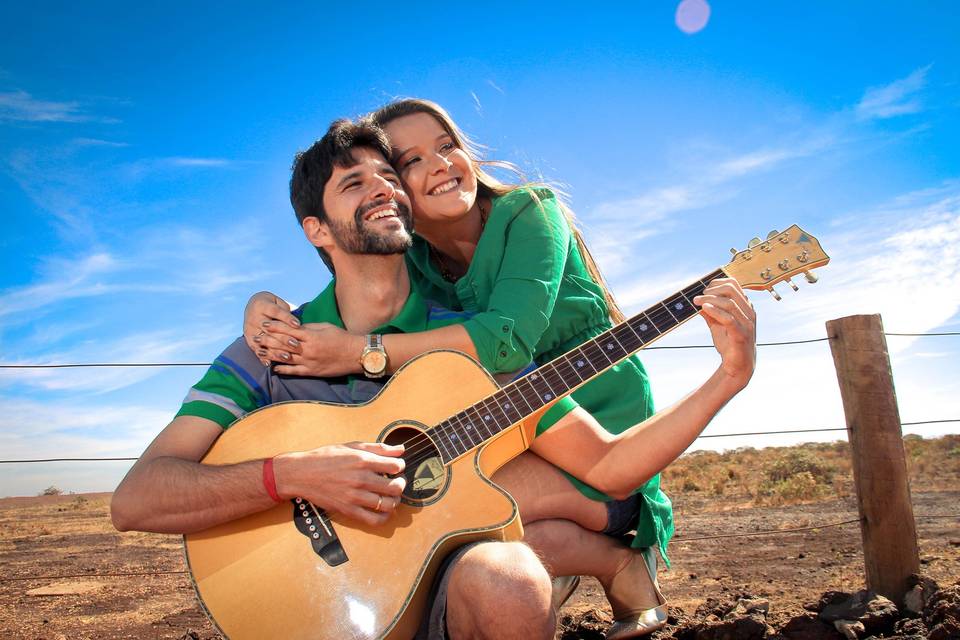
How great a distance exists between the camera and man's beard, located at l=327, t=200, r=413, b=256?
9.39ft

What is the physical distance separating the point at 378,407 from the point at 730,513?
30.1 feet

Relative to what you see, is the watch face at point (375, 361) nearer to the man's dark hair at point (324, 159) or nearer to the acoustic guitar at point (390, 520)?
the acoustic guitar at point (390, 520)

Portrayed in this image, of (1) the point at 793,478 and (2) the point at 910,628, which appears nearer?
(2) the point at 910,628

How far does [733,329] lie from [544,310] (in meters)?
0.69

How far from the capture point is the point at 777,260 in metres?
2.82

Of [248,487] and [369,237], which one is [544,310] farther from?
[248,487]

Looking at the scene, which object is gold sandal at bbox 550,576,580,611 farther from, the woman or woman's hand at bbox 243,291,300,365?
woman's hand at bbox 243,291,300,365

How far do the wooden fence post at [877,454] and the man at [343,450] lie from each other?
9.47 feet

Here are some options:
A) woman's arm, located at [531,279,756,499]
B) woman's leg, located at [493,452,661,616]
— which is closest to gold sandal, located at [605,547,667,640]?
woman's leg, located at [493,452,661,616]

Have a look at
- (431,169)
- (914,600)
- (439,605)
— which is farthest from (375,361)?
(914,600)

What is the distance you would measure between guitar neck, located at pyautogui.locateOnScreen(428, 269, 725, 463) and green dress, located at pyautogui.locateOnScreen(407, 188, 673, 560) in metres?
0.16

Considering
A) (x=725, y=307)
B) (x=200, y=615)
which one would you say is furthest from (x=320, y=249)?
(x=200, y=615)

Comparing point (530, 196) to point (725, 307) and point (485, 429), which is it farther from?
point (485, 429)

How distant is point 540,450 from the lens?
8.59 ft
